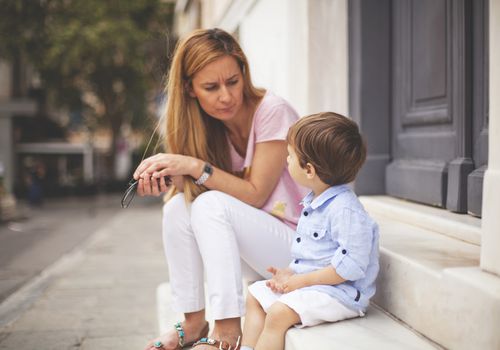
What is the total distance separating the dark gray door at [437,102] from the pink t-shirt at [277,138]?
72 centimetres

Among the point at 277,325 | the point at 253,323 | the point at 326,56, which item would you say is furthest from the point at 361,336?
the point at 326,56

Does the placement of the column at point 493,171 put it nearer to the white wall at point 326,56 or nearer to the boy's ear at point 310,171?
the boy's ear at point 310,171

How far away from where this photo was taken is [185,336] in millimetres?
2641

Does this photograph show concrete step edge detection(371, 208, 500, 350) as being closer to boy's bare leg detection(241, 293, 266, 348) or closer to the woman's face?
boy's bare leg detection(241, 293, 266, 348)

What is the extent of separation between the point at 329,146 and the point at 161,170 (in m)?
0.88

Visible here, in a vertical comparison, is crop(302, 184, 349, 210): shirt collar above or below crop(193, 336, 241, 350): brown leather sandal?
above

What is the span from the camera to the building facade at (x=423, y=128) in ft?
5.62

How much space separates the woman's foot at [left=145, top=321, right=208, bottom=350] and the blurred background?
15.1 m

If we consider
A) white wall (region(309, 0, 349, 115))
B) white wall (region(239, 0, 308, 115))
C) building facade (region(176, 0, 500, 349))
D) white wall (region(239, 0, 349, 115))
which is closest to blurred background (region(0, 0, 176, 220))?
white wall (region(239, 0, 308, 115))

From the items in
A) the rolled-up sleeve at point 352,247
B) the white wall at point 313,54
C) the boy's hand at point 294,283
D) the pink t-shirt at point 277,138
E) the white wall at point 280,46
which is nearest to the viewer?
the rolled-up sleeve at point 352,247

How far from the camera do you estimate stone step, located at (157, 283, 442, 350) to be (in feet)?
6.03

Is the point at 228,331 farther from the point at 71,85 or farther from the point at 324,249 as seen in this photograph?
the point at 71,85

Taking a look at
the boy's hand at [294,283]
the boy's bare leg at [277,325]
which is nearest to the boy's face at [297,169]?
the boy's hand at [294,283]

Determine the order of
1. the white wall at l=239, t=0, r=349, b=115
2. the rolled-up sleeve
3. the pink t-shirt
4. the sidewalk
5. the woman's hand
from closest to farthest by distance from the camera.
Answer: the rolled-up sleeve, the woman's hand, the pink t-shirt, the sidewalk, the white wall at l=239, t=0, r=349, b=115
